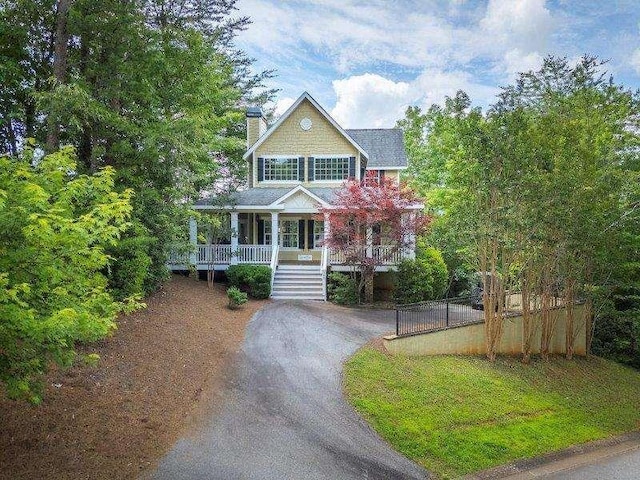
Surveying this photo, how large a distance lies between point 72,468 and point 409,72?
2659 centimetres

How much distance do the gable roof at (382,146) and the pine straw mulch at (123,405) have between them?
15478 mm

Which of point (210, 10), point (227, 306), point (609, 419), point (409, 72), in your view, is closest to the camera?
point (609, 419)


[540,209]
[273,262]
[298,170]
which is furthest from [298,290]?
[540,209]

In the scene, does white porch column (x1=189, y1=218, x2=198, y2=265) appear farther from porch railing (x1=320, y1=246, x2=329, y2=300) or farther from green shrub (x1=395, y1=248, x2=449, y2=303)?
green shrub (x1=395, y1=248, x2=449, y2=303)

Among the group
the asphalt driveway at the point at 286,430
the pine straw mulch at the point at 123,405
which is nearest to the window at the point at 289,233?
the pine straw mulch at the point at 123,405

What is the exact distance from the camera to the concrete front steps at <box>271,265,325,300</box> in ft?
59.5

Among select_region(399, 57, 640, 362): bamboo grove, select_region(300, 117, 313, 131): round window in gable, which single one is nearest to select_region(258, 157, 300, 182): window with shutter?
select_region(300, 117, 313, 131): round window in gable

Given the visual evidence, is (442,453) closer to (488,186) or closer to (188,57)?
(488,186)

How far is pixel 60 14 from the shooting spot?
464 inches

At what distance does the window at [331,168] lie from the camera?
22.7m

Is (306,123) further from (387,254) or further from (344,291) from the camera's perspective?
(344,291)

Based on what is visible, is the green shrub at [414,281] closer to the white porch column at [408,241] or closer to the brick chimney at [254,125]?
the white porch column at [408,241]

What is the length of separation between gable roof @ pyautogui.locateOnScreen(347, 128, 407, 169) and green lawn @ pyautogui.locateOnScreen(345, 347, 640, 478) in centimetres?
1398

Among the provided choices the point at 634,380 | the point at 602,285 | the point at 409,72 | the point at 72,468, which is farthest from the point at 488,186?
the point at 409,72
